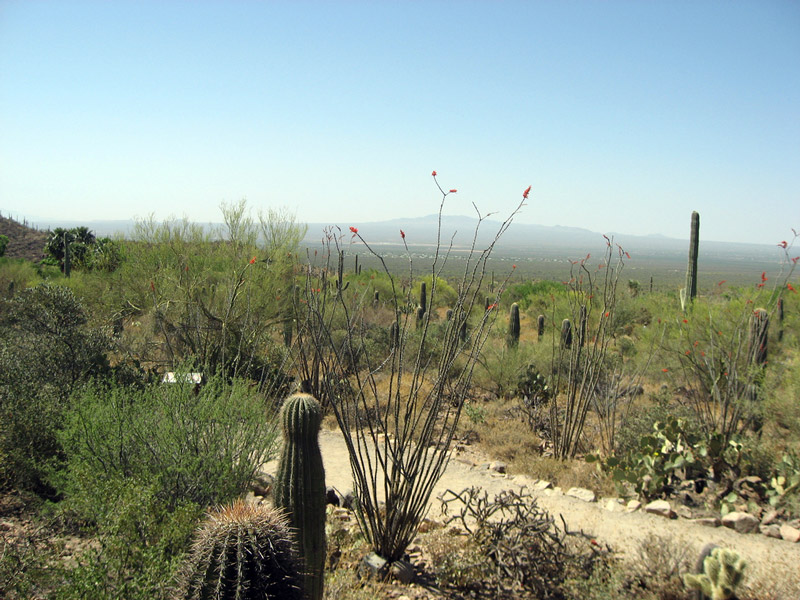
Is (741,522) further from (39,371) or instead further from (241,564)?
(39,371)

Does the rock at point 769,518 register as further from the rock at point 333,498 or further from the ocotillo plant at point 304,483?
the ocotillo plant at point 304,483

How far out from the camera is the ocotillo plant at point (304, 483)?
A: 3.55 meters

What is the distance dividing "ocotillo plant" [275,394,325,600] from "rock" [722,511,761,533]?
393 cm

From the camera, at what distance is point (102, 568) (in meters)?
2.80

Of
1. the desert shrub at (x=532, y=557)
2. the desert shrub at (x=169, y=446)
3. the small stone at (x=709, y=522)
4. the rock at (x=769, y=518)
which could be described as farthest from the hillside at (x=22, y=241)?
the rock at (x=769, y=518)

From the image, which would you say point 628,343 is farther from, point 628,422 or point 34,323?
point 34,323

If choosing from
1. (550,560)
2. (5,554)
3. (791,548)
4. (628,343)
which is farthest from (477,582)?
(628,343)

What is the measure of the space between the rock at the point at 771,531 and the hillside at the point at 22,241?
36.1m

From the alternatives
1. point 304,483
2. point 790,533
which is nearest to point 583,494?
point 790,533

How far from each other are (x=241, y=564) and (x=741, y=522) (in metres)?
4.79

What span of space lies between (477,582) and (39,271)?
985 inches

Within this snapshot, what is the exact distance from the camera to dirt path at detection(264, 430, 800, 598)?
4371mm

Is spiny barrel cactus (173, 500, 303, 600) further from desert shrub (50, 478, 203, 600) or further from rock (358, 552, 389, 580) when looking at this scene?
rock (358, 552, 389, 580)

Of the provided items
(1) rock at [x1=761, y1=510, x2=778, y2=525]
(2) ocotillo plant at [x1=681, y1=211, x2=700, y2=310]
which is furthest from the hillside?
(1) rock at [x1=761, y1=510, x2=778, y2=525]
